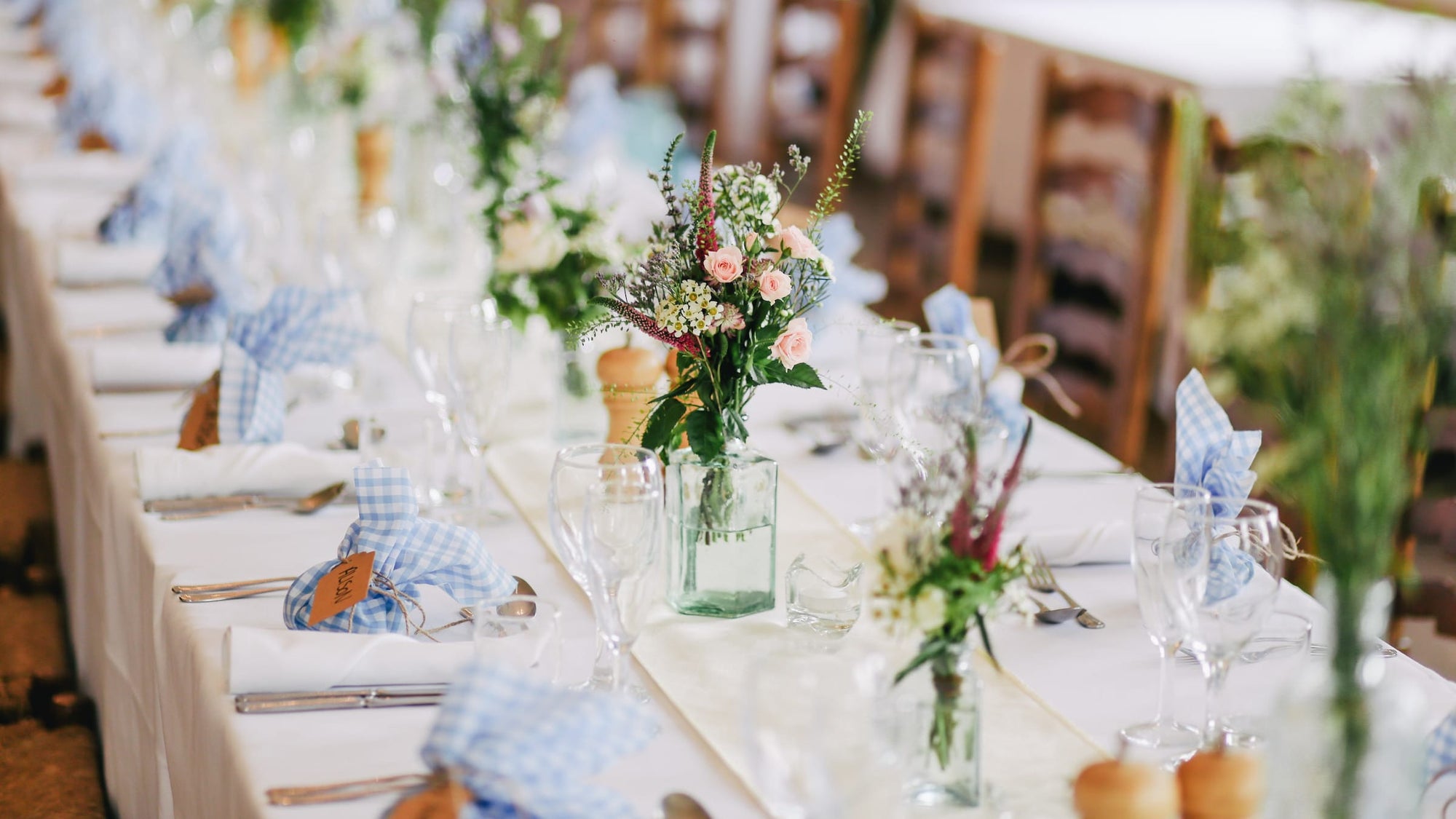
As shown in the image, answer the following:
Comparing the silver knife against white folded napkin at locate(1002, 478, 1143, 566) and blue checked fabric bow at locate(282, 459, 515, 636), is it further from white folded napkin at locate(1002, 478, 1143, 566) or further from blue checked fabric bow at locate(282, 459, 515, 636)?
white folded napkin at locate(1002, 478, 1143, 566)

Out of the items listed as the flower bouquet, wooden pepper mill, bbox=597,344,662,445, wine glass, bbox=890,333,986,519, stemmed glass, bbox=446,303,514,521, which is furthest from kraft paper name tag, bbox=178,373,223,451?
wine glass, bbox=890,333,986,519

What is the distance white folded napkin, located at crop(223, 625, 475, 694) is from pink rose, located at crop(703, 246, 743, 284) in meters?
0.39

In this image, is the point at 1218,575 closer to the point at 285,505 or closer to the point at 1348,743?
the point at 1348,743

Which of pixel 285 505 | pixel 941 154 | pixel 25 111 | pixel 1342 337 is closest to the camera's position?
pixel 1342 337

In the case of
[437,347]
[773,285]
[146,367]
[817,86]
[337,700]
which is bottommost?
[337,700]

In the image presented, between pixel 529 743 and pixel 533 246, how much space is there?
3.69 ft

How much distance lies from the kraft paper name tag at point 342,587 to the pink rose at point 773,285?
1.36 feet

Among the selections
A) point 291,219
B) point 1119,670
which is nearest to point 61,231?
point 291,219

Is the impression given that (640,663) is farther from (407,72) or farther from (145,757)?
(407,72)

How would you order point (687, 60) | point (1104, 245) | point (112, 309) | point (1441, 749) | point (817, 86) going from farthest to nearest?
1. point (687, 60)
2. point (817, 86)
3. point (1104, 245)
4. point (112, 309)
5. point (1441, 749)

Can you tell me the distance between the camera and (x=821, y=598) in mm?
1389

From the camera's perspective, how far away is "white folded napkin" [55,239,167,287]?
2.49 meters

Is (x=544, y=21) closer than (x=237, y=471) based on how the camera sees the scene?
No

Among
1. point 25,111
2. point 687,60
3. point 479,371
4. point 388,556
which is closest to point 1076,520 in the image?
point 479,371
